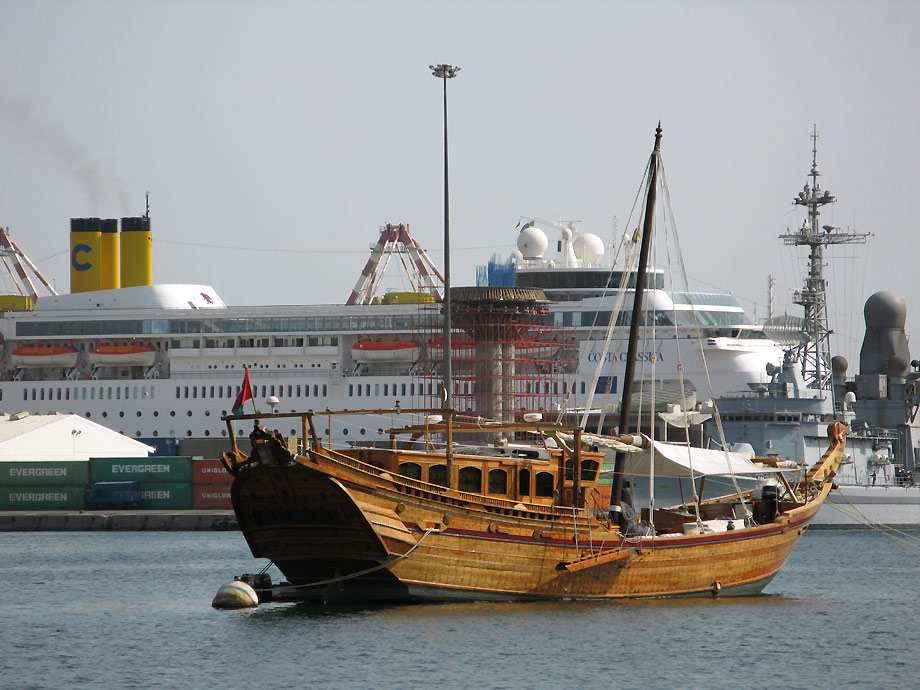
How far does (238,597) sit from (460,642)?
7.75 m

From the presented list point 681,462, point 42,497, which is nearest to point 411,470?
point 681,462

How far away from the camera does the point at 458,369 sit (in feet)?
270

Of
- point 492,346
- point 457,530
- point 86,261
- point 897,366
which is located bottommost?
point 457,530

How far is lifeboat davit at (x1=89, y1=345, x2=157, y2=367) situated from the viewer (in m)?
98.4

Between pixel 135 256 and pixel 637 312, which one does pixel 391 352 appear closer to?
pixel 135 256

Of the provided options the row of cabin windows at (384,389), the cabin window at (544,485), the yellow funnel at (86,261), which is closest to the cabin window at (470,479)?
the cabin window at (544,485)

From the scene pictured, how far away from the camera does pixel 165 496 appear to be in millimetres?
80250

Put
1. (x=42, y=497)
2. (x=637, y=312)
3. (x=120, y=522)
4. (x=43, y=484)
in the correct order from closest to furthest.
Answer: (x=637, y=312), (x=120, y=522), (x=42, y=497), (x=43, y=484)

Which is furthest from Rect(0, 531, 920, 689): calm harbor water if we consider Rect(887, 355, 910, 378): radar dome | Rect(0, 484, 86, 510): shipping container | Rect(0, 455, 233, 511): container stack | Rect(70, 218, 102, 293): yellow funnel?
Rect(70, 218, 102, 293): yellow funnel

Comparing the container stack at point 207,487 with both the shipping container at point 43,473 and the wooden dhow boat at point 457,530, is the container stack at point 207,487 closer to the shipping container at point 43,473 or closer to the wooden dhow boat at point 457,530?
the shipping container at point 43,473

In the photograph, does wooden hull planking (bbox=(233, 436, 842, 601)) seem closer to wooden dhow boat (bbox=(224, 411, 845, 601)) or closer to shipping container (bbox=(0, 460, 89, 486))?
wooden dhow boat (bbox=(224, 411, 845, 601))

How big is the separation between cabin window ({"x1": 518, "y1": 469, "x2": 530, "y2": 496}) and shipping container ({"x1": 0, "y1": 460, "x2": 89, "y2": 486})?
49.0 meters

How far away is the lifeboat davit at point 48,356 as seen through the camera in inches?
3947

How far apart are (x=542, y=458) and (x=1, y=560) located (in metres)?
25.3
